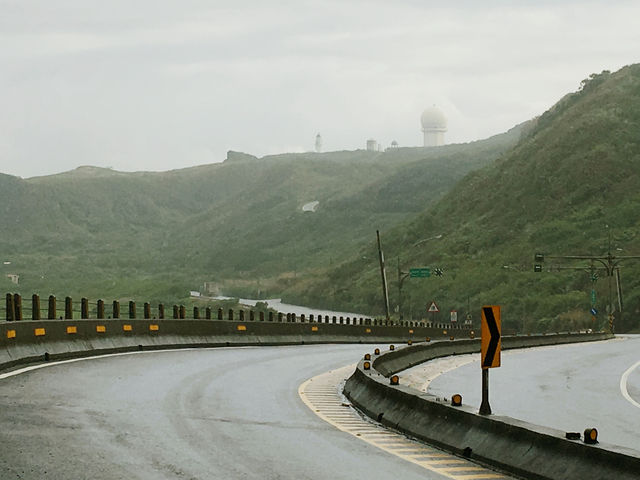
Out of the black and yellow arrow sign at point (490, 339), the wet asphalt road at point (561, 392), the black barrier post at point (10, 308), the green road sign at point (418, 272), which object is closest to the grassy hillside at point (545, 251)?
the green road sign at point (418, 272)

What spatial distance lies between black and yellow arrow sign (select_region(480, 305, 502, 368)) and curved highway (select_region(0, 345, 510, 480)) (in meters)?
1.67

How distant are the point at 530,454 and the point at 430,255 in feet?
593

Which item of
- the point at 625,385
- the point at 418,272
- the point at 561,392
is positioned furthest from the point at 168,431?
the point at 418,272

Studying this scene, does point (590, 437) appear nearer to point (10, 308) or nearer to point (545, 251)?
point (10, 308)

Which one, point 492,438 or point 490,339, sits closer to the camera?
point 492,438

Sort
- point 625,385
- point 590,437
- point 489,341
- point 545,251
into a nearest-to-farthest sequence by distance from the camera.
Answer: point 590,437
point 489,341
point 625,385
point 545,251

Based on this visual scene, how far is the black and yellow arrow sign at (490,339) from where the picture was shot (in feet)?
45.8

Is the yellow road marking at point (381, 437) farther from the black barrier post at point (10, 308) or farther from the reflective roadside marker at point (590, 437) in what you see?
the black barrier post at point (10, 308)

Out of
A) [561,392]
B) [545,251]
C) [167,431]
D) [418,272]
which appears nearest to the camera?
[167,431]

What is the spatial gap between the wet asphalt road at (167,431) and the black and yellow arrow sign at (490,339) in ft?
5.53

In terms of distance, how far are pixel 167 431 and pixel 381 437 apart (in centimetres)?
263

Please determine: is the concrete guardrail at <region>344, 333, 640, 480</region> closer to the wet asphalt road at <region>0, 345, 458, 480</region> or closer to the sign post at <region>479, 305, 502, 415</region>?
the sign post at <region>479, 305, 502, 415</region>

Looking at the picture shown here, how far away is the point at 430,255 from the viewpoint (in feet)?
630

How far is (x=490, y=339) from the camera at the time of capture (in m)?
14.1
